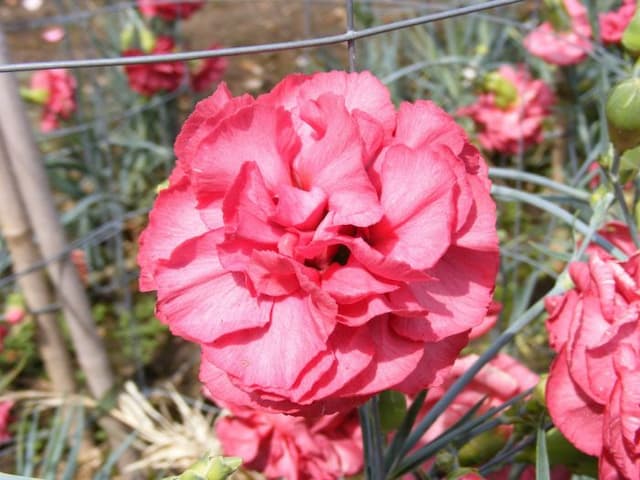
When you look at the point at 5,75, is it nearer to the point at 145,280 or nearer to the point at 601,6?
the point at 145,280

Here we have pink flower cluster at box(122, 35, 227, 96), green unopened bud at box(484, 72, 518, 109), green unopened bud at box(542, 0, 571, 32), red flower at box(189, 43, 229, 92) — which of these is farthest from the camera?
red flower at box(189, 43, 229, 92)

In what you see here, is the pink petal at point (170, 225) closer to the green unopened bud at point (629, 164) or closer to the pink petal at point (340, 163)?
the pink petal at point (340, 163)

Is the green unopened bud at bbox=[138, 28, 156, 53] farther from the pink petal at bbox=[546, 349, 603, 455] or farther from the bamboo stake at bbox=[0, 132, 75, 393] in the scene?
the pink petal at bbox=[546, 349, 603, 455]

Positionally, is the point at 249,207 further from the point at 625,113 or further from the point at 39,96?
the point at 39,96

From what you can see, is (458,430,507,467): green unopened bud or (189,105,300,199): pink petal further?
(458,430,507,467): green unopened bud

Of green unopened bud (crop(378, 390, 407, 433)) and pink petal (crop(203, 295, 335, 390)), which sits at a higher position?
pink petal (crop(203, 295, 335, 390))

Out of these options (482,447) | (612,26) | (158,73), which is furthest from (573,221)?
(158,73)

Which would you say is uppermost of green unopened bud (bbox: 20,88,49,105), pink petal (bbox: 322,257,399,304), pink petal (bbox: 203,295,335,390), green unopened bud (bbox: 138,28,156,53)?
green unopened bud (bbox: 138,28,156,53)

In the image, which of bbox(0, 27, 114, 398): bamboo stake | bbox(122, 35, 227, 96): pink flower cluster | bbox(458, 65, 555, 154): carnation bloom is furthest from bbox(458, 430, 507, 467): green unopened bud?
bbox(122, 35, 227, 96): pink flower cluster
